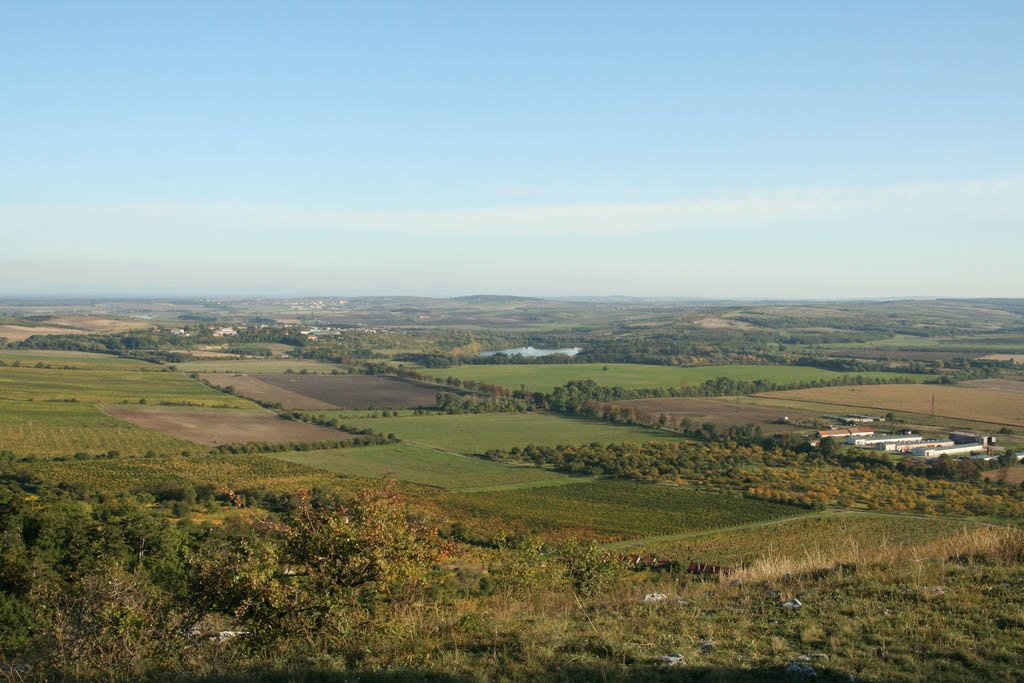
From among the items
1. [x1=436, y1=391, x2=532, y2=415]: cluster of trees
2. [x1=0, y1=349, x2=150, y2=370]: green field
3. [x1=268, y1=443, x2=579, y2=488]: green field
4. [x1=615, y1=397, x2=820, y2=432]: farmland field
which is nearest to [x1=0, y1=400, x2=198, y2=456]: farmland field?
[x1=268, y1=443, x2=579, y2=488]: green field

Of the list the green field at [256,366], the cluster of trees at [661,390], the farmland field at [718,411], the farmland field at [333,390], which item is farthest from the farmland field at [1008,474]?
the green field at [256,366]

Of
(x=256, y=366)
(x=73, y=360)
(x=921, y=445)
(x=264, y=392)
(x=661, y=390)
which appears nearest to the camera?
(x=921, y=445)

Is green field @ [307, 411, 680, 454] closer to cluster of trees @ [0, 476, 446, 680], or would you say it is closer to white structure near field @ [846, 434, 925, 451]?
white structure near field @ [846, 434, 925, 451]

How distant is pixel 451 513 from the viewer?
40.8 meters

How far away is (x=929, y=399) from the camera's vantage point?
8556 cm

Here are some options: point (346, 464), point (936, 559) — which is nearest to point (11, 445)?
point (346, 464)

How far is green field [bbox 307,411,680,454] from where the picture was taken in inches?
2564

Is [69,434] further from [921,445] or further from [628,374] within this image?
[628,374]

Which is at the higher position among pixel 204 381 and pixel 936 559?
pixel 936 559

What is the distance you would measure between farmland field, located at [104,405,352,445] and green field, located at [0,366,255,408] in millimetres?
4938

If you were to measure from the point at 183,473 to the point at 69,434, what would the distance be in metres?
17.8

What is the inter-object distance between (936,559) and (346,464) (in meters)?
46.7

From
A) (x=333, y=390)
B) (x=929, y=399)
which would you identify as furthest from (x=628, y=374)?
(x=333, y=390)

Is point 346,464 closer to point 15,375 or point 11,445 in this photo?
point 11,445
